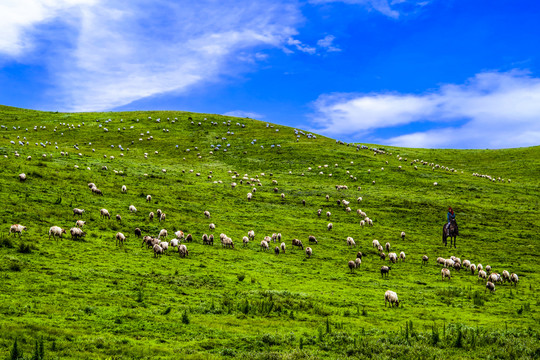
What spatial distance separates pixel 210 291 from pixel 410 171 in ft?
244

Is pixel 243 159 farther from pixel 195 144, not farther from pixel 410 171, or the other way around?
pixel 410 171

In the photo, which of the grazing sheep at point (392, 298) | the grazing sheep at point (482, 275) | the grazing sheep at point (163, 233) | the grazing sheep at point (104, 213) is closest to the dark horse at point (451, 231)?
the grazing sheep at point (482, 275)

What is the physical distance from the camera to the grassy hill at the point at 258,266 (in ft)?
53.2

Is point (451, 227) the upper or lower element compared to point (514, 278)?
upper

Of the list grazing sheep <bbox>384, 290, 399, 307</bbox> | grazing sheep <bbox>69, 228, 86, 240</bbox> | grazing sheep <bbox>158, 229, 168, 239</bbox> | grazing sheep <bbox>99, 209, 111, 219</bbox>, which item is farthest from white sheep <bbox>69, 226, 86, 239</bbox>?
grazing sheep <bbox>384, 290, 399, 307</bbox>

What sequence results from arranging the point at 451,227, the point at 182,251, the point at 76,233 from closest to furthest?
the point at 76,233, the point at 182,251, the point at 451,227

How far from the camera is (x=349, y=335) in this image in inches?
709

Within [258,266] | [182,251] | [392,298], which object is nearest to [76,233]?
[182,251]

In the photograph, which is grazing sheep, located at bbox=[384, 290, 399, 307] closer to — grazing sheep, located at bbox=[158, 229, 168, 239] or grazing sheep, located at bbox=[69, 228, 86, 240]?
grazing sheep, located at bbox=[158, 229, 168, 239]

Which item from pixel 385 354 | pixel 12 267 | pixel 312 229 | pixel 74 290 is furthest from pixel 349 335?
pixel 312 229

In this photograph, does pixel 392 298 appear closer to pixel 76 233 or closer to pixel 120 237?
pixel 120 237

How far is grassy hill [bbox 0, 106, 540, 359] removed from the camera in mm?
16219

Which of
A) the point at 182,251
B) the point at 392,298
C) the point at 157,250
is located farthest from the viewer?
the point at 182,251

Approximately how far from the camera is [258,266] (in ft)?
105
